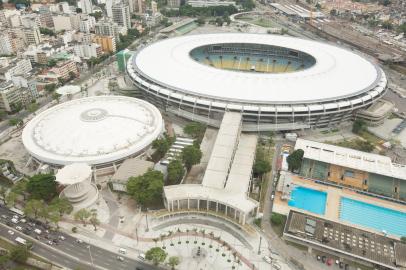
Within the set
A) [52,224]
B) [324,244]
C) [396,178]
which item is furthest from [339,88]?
[52,224]

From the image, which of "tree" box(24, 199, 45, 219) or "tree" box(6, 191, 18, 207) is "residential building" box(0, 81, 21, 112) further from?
"tree" box(24, 199, 45, 219)

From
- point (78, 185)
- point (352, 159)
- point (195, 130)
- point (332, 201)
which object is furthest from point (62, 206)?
point (352, 159)

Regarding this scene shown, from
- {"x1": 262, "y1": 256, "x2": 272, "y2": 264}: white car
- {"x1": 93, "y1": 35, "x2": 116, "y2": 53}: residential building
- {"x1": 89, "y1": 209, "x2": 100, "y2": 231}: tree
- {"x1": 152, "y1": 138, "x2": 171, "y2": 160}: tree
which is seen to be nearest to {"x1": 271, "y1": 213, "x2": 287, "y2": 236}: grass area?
{"x1": 262, "y1": 256, "x2": 272, "y2": 264}: white car

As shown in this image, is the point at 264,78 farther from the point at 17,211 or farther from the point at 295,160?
the point at 17,211

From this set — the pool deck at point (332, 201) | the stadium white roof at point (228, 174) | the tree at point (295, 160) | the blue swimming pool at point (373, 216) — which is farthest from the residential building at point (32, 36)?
the blue swimming pool at point (373, 216)

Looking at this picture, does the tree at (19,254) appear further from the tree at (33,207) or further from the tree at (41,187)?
the tree at (41,187)
